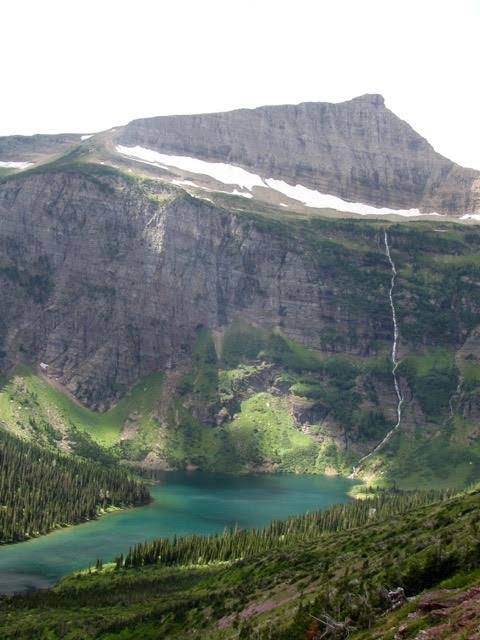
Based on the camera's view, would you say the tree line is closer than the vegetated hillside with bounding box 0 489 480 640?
No

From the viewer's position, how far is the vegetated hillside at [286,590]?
5966cm

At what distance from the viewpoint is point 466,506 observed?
347ft

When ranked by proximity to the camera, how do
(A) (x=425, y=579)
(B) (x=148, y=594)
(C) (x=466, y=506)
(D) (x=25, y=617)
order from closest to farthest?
(A) (x=425, y=579), (C) (x=466, y=506), (D) (x=25, y=617), (B) (x=148, y=594)

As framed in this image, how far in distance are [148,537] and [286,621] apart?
4935 inches

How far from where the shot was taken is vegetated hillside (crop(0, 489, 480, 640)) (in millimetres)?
59656

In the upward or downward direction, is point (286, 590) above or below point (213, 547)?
above

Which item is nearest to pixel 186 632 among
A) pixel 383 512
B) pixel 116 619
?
pixel 116 619

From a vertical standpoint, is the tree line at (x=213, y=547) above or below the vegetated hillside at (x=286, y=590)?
below

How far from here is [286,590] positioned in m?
94.6

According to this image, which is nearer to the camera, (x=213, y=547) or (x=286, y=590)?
(x=286, y=590)

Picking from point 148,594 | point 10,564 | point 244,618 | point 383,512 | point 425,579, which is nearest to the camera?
point 425,579

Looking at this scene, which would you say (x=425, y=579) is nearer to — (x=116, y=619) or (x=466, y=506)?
(x=466, y=506)

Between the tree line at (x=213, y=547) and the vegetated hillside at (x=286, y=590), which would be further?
the tree line at (x=213, y=547)

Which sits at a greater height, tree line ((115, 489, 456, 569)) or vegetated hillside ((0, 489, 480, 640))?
vegetated hillside ((0, 489, 480, 640))
